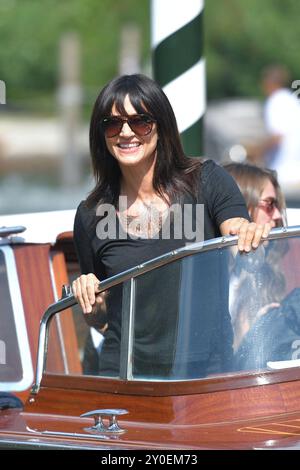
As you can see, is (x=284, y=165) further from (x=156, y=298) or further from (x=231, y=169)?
(x=156, y=298)

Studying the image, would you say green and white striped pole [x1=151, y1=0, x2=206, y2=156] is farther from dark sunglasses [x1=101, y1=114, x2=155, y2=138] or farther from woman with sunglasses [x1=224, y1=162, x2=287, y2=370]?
woman with sunglasses [x1=224, y1=162, x2=287, y2=370]

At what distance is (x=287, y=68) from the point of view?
24719 mm

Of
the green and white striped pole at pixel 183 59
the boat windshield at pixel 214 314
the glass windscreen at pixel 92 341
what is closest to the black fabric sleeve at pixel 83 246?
the glass windscreen at pixel 92 341

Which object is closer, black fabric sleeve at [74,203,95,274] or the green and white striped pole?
black fabric sleeve at [74,203,95,274]

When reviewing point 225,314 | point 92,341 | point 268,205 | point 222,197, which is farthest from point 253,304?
point 92,341

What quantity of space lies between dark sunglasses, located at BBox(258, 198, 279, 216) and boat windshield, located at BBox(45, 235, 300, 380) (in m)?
0.92

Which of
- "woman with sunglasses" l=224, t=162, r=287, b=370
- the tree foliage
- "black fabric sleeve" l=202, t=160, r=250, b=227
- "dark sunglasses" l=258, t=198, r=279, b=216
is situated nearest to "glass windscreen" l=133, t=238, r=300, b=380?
"woman with sunglasses" l=224, t=162, r=287, b=370

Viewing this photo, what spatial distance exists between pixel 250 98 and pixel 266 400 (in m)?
22.9

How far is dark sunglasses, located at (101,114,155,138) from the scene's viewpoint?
3.80 meters

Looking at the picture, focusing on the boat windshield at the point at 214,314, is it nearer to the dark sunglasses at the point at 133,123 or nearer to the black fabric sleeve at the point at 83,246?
the black fabric sleeve at the point at 83,246

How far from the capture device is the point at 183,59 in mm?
5883

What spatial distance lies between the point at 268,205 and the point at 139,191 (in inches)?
28.3

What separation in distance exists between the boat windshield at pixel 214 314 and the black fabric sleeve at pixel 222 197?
0.98 ft

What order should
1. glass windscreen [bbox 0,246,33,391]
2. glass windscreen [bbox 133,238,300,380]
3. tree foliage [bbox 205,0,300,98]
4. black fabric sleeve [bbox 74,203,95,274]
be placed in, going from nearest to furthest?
glass windscreen [bbox 133,238,300,380] < black fabric sleeve [bbox 74,203,95,274] < glass windscreen [bbox 0,246,33,391] < tree foliage [bbox 205,0,300,98]
